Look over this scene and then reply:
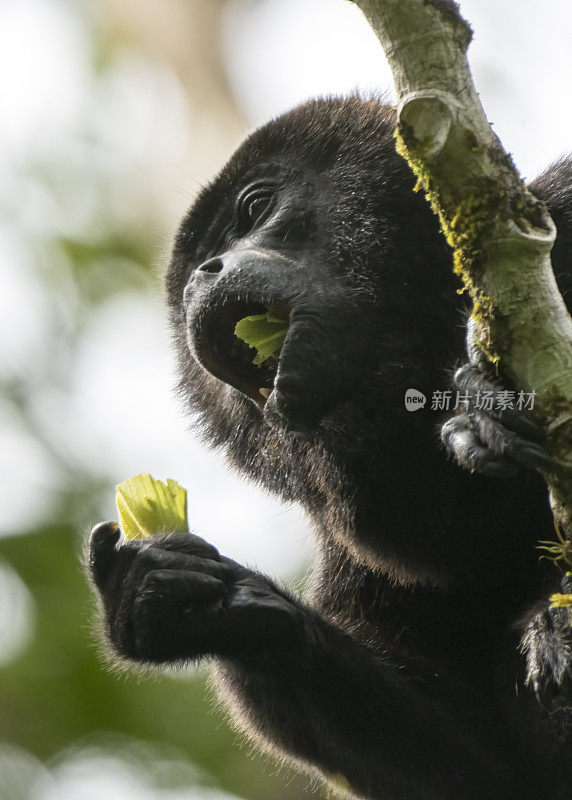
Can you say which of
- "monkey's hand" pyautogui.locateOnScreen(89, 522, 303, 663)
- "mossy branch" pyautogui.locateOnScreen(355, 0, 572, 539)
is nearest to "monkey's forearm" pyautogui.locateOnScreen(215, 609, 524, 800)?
"monkey's hand" pyautogui.locateOnScreen(89, 522, 303, 663)

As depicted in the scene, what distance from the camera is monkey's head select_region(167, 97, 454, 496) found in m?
3.96

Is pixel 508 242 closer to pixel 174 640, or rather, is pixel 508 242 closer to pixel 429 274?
pixel 429 274

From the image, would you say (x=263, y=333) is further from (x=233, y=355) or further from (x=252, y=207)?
(x=252, y=207)

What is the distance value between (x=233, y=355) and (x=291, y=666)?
4.21 ft

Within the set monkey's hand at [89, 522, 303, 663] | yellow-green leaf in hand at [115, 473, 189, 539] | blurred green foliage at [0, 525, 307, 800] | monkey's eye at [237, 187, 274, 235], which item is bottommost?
blurred green foliage at [0, 525, 307, 800]

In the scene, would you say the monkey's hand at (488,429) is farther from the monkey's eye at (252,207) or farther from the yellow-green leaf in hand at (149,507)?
the monkey's eye at (252,207)

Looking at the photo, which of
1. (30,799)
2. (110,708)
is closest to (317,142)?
(110,708)

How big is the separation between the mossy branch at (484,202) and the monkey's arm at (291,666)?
1.58 meters

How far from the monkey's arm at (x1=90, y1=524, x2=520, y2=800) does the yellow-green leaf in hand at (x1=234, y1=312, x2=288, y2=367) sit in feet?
2.57

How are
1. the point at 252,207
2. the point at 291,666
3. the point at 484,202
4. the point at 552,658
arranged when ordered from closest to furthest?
1. the point at 484,202
2. the point at 552,658
3. the point at 291,666
4. the point at 252,207

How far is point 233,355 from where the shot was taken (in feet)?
14.0

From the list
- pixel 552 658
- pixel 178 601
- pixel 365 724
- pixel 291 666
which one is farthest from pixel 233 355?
pixel 552 658

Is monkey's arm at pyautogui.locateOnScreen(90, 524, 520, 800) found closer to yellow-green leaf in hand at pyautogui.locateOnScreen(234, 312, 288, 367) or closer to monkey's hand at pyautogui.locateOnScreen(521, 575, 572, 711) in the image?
yellow-green leaf in hand at pyautogui.locateOnScreen(234, 312, 288, 367)

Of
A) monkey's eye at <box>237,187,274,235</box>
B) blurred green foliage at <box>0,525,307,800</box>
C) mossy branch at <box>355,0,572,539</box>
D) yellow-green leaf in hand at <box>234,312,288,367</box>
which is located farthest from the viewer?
blurred green foliage at <box>0,525,307,800</box>
